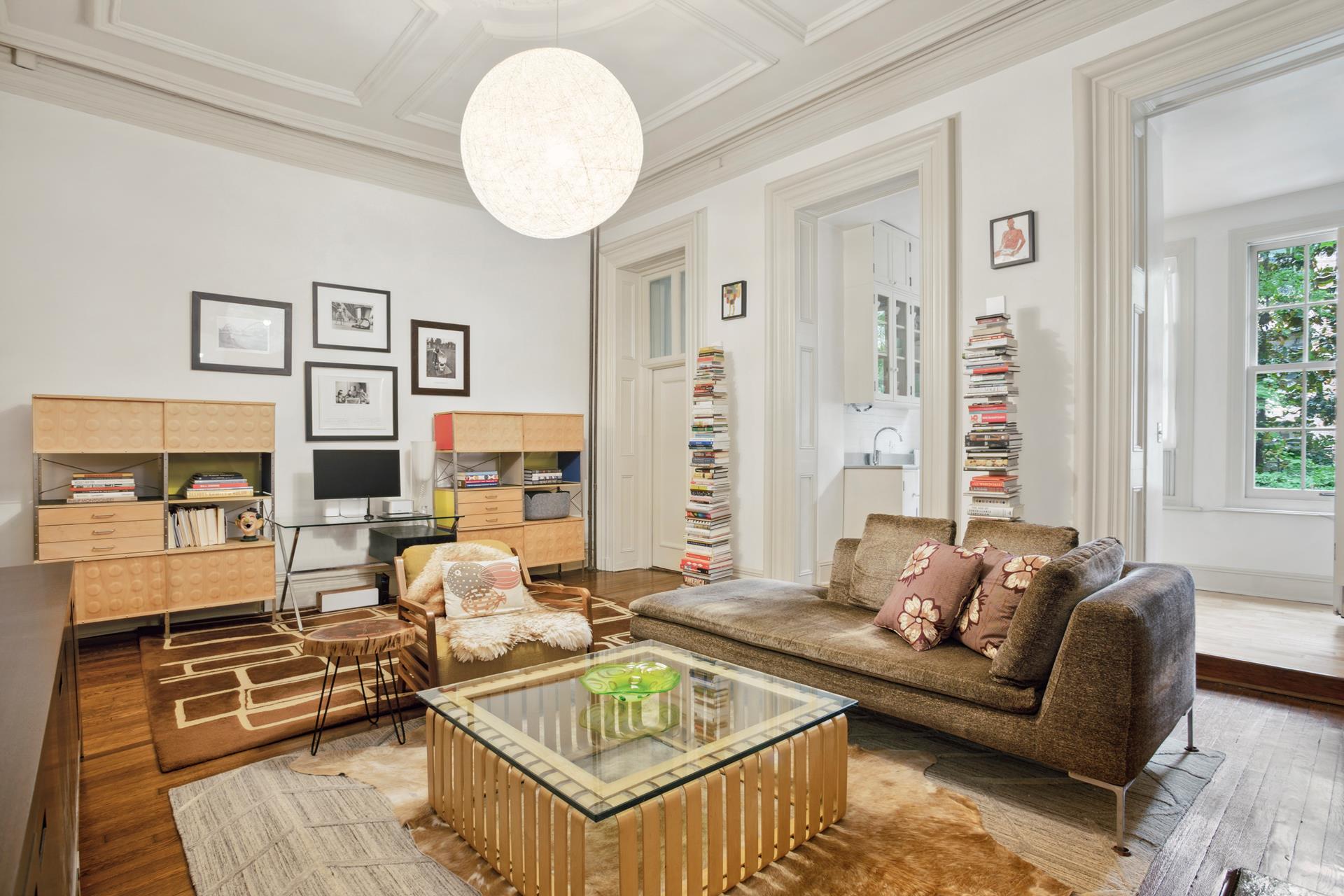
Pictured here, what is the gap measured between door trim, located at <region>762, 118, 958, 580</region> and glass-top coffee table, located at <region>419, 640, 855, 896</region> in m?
2.40

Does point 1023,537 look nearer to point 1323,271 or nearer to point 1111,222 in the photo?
point 1111,222

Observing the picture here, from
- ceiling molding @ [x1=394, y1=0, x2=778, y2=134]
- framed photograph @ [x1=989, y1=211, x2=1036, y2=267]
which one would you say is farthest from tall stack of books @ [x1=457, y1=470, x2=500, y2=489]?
framed photograph @ [x1=989, y1=211, x2=1036, y2=267]

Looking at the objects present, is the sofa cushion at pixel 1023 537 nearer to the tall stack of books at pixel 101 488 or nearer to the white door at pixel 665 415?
the white door at pixel 665 415

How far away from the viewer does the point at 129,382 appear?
4652 mm

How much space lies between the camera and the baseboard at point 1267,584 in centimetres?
514

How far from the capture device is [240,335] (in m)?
5.05

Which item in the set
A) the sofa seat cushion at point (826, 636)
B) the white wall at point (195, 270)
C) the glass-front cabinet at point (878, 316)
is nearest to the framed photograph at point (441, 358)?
the white wall at point (195, 270)

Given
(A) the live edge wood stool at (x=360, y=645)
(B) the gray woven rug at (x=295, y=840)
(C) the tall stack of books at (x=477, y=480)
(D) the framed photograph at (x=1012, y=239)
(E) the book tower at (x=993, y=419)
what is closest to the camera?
(B) the gray woven rug at (x=295, y=840)

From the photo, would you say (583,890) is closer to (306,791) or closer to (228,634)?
(306,791)

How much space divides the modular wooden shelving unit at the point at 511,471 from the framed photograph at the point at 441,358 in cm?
29

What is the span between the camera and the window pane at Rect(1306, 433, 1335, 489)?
219 inches

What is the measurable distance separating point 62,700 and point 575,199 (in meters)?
2.45

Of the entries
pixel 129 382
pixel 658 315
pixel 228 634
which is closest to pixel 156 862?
pixel 228 634

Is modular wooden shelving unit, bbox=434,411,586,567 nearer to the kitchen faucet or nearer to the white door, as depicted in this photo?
the white door
